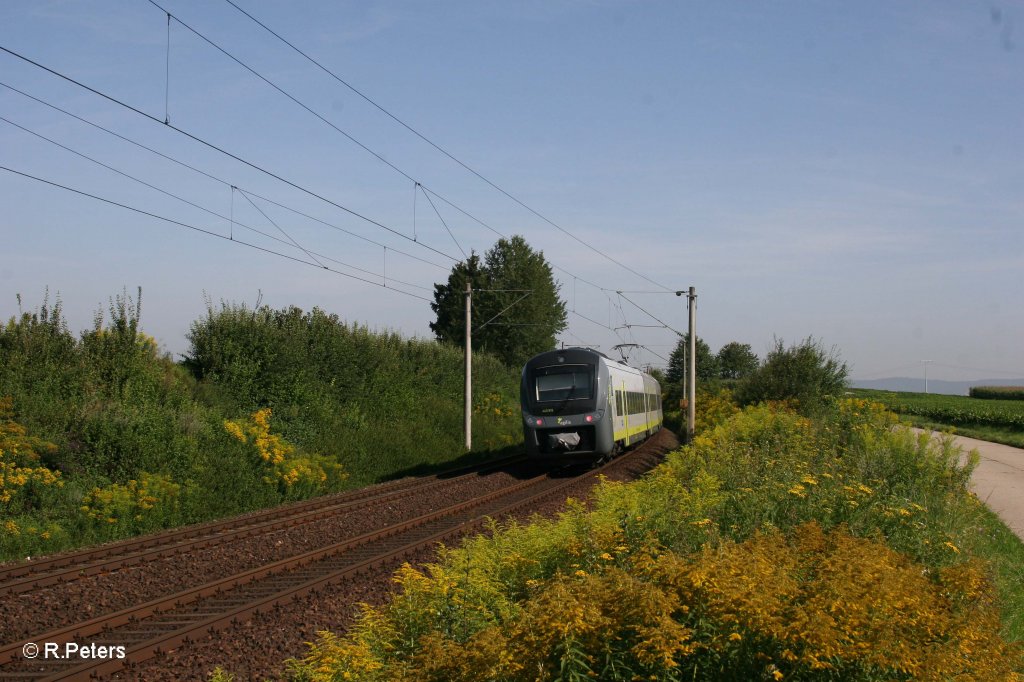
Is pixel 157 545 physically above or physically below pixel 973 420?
below

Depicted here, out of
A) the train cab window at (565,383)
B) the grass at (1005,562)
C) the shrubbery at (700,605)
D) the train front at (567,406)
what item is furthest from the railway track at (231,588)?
the grass at (1005,562)

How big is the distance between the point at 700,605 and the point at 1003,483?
18.2 meters

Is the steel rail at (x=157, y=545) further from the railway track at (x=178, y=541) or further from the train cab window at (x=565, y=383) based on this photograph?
the train cab window at (x=565, y=383)

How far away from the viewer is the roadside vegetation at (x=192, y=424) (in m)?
14.7

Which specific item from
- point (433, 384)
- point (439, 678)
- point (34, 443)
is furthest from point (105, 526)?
point (433, 384)

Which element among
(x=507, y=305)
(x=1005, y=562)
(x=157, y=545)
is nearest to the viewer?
(x=1005, y=562)

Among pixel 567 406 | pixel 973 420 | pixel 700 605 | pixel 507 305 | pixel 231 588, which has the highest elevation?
pixel 507 305

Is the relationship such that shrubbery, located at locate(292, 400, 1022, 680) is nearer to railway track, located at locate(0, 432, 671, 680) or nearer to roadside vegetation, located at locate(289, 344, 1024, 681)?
roadside vegetation, located at locate(289, 344, 1024, 681)

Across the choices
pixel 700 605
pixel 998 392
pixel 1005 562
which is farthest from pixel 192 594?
pixel 998 392

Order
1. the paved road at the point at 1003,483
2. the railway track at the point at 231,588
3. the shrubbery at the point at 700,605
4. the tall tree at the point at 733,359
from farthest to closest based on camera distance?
the tall tree at the point at 733,359 < the paved road at the point at 1003,483 < the railway track at the point at 231,588 < the shrubbery at the point at 700,605

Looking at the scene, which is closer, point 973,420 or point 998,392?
point 973,420

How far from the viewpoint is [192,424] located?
62.7ft

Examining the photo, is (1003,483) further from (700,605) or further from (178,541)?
(700,605)

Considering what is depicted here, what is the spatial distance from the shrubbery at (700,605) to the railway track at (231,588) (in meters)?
2.35
